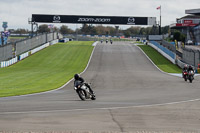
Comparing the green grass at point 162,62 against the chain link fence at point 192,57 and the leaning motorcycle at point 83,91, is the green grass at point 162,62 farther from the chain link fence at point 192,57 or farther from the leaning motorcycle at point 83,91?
the leaning motorcycle at point 83,91

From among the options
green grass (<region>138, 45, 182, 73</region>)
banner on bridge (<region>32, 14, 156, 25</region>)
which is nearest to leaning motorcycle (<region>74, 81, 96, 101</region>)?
green grass (<region>138, 45, 182, 73</region>)

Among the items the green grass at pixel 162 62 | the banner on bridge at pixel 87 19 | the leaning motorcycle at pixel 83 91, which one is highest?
the banner on bridge at pixel 87 19

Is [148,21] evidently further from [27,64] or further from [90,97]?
[90,97]

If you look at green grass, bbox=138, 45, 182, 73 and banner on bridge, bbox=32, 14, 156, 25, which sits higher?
banner on bridge, bbox=32, 14, 156, 25

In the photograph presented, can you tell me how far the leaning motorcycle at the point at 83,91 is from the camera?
59.4ft

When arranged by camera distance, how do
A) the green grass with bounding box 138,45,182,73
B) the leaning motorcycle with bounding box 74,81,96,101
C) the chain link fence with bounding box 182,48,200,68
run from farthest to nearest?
the green grass with bounding box 138,45,182,73 → the chain link fence with bounding box 182,48,200,68 → the leaning motorcycle with bounding box 74,81,96,101

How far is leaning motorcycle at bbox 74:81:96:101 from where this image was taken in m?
18.1

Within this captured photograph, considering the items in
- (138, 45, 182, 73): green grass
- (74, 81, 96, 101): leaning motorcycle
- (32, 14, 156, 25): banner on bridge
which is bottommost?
(138, 45, 182, 73): green grass

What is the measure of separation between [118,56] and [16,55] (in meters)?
16.9

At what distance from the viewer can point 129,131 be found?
35.0 feet

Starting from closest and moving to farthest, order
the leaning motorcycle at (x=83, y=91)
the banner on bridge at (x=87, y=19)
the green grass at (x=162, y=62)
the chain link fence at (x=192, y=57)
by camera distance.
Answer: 1. the leaning motorcycle at (x=83, y=91)
2. the chain link fence at (x=192, y=57)
3. the green grass at (x=162, y=62)
4. the banner on bridge at (x=87, y=19)

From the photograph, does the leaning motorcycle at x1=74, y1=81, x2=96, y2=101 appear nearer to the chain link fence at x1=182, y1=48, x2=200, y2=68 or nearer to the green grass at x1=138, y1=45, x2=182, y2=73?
the chain link fence at x1=182, y1=48, x2=200, y2=68

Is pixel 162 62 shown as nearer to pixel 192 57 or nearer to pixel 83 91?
pixel 192 57

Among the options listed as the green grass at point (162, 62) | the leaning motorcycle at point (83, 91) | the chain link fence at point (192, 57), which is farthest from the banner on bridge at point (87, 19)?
the leaning motorcycle at point (83, 91)
